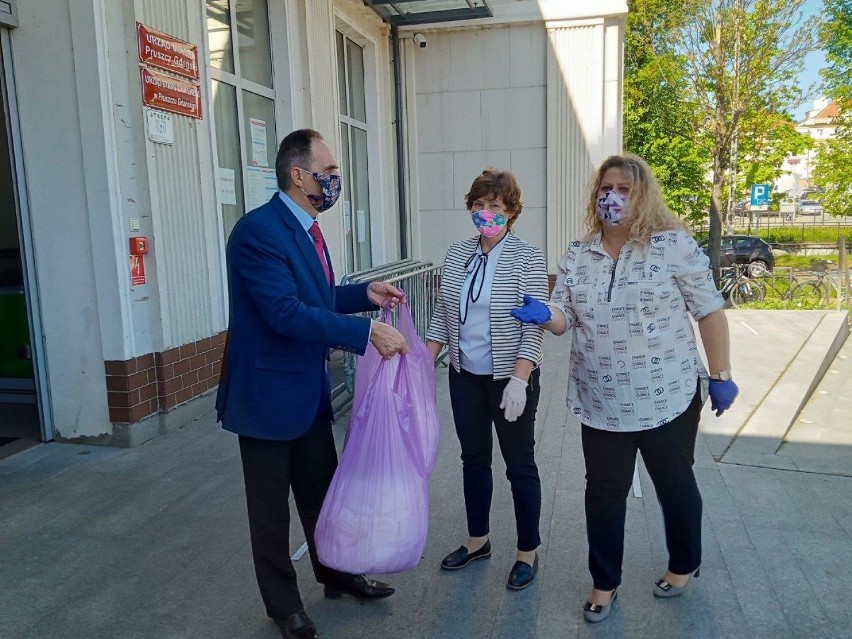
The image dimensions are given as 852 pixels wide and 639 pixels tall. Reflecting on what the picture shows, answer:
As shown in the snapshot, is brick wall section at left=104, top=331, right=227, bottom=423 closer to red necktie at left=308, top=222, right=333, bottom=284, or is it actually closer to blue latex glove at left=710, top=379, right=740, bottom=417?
red necktie at left=308, top=222, right=333, bottom=284

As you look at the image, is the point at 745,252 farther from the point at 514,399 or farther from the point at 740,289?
the point at 514,399

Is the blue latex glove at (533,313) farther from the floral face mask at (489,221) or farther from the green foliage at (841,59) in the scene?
the green foliage at (841,59)

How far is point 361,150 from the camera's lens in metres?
9.24

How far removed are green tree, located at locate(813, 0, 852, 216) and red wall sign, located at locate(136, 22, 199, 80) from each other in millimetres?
19814

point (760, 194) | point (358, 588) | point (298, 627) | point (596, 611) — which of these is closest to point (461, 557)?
point (358, 588)

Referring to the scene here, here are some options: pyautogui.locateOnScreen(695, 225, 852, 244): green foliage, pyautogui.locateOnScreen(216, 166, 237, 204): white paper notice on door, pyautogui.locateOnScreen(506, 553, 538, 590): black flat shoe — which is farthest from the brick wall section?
pyautogui.locateOnScreen(695, 225, 852, 244): green foliage

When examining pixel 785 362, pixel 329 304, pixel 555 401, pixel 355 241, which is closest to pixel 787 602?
pixel 329 304

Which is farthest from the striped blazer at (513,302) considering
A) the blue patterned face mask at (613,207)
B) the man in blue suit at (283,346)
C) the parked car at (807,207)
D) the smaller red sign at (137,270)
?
the parked car at (807,207)

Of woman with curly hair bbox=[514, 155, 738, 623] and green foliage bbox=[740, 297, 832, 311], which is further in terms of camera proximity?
green foliage bbox=[740, 297, 832, 311]

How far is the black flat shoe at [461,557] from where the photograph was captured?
10.3ft

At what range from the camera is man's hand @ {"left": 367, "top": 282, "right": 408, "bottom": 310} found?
2.83 meters

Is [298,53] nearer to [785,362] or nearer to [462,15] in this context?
[462,15]

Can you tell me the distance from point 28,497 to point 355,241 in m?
5.58

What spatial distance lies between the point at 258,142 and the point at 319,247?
4.16 meters
